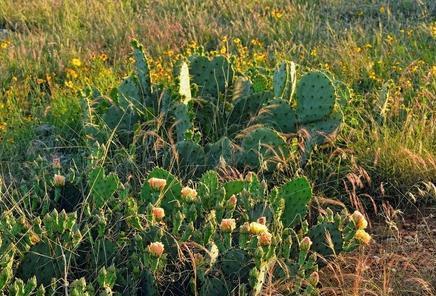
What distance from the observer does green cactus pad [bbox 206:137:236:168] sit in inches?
152

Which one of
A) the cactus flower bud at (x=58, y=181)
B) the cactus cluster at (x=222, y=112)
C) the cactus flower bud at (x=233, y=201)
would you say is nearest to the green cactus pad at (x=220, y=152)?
the cactus cluster at (x=222, y=112)

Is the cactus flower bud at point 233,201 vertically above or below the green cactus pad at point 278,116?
above

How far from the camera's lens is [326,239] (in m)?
3.14

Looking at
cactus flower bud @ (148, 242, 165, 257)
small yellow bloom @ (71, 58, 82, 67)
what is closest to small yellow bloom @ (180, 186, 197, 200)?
cactus flower bud @ (148, 242, 165, 257)

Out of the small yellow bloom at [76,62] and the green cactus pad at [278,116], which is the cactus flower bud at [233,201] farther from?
the small yellow bloom at [76,62]

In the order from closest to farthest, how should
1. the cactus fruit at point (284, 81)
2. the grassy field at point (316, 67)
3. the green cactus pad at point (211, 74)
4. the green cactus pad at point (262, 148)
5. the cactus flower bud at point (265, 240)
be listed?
the cactus flower bud at point (265, 240) < the grassy field at point (316, 67) < the green cactus pad at point (262, 148) < the cactus fruit at point (284, 81) < the green cactus pad at point (211, 74)

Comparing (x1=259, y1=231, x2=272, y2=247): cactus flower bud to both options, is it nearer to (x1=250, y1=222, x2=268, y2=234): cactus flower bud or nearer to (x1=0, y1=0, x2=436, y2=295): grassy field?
(x1=250, y1=222, x2=268, y2=234): cactus flower bud

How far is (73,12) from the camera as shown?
24.4 ft

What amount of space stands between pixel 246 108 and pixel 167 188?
1.22m

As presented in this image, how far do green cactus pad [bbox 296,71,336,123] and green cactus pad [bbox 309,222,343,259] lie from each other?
1110mm

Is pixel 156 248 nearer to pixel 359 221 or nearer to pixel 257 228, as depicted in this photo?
pixel 257 228

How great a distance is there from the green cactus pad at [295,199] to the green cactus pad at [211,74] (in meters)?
1.13

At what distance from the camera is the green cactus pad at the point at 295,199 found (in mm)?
3367

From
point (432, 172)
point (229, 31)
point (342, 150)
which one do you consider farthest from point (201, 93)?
point (229, 31)
